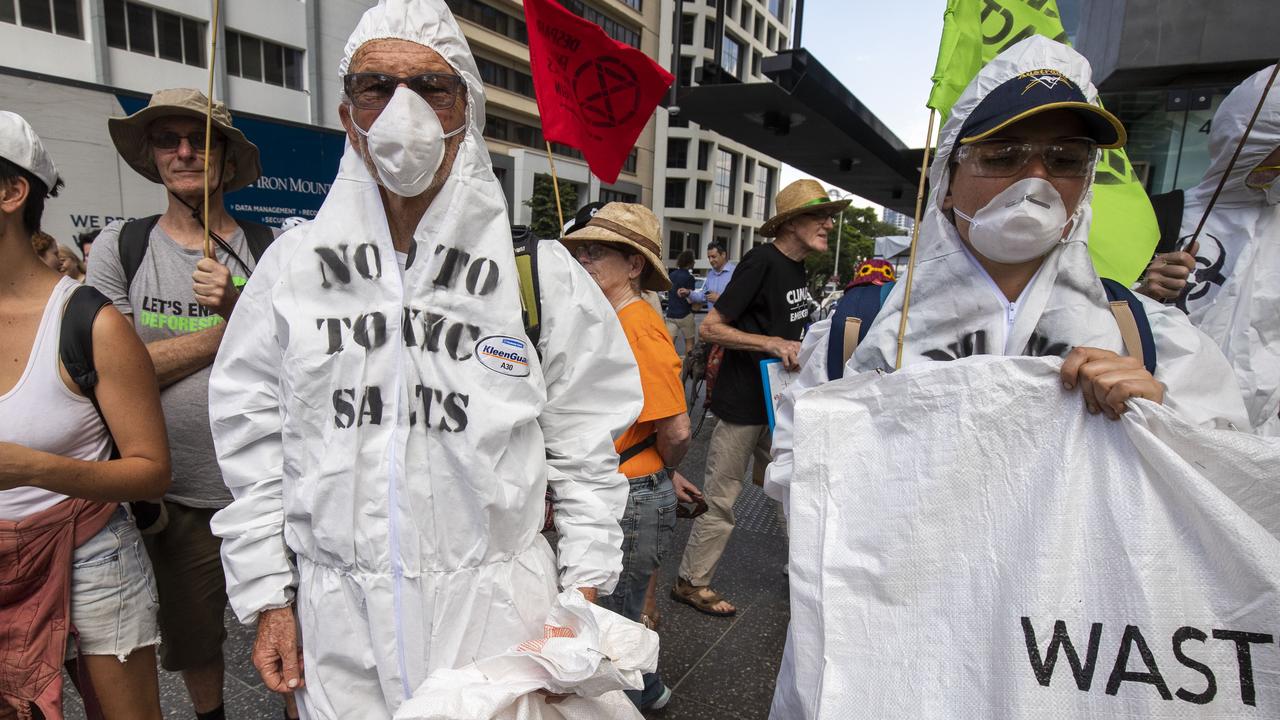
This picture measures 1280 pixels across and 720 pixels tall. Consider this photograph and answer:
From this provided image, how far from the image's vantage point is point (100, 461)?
1616 mm

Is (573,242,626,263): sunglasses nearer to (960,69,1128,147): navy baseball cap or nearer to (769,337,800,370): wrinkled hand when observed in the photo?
(769,337,800,370): wrinkled hand

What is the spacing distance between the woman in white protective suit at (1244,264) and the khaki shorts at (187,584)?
3510mm

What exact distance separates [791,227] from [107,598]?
10.7 ft

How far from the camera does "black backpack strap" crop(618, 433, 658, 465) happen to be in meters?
2.47

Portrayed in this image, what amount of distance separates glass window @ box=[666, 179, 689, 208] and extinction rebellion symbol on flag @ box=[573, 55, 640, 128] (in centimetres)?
4924

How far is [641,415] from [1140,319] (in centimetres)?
150

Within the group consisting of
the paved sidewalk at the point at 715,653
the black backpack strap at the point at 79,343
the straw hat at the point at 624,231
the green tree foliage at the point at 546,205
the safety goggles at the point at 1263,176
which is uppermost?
the green tree foliage at the point at 546,205

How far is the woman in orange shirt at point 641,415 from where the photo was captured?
8.10 ft

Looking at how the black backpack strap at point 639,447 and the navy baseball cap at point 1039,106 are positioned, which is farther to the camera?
the black backpack strap at point 639,447

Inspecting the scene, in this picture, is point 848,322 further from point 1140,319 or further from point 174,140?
point 174,140

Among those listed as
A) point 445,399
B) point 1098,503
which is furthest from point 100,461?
point 1098,503

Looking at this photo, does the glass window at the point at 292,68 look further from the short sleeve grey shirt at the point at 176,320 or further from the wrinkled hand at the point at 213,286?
the wrinkled hand at the point at 213,286

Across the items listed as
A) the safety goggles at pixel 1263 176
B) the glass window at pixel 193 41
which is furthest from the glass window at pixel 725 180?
the safety goggles at pixel 1263 176

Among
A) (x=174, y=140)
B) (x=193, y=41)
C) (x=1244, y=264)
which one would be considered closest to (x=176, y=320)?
(x=174, y=140)
